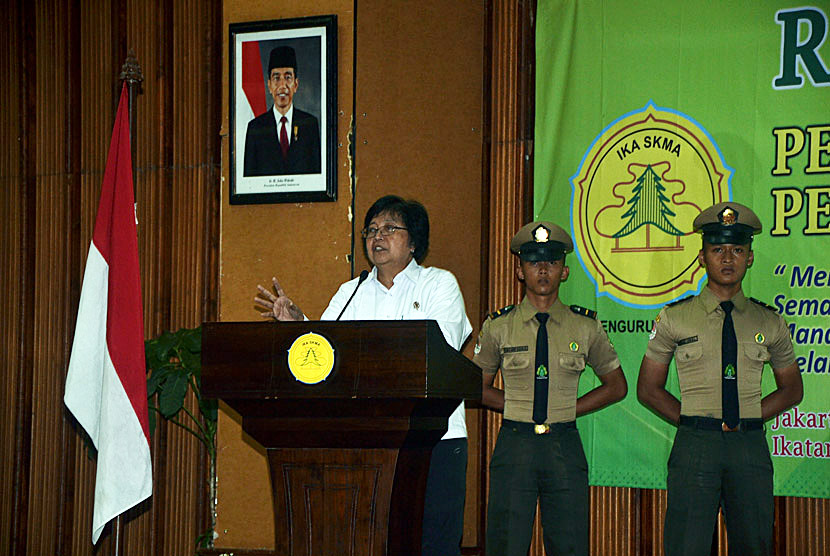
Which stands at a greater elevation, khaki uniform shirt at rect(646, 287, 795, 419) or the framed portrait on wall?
the framed portrait on wall

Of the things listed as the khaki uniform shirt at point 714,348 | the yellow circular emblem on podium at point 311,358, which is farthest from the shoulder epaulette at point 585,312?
the yellow circular emblem on podium at point 311,358

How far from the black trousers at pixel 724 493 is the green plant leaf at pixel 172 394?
7.47 ft

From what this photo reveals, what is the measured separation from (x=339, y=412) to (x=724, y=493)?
6.57 feet

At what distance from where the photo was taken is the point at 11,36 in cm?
533

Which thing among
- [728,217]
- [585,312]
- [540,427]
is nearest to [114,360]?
[540,427]

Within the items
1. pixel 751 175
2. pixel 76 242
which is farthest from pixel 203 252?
pixel 751 175

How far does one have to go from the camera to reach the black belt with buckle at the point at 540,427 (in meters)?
3.66

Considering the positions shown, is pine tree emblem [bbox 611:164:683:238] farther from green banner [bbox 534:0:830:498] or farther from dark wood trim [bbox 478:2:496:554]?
dark wood trim [bbox 478:2:496:554]

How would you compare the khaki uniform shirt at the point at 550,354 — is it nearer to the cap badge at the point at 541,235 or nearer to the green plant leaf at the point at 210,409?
the cap badge at the point at 541,235

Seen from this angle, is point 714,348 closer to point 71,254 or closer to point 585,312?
point 585,312

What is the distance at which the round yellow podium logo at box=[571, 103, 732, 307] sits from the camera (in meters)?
4.05

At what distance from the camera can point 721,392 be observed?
141 inches

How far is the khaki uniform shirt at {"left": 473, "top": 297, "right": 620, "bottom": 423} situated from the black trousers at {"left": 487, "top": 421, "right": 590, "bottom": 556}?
92 mm

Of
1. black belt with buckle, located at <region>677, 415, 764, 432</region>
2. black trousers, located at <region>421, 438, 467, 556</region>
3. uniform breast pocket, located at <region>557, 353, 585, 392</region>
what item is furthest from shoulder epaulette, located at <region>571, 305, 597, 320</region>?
black trousers, located at <region>421, 438, 467, 556</region>
